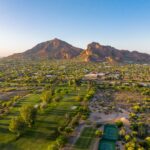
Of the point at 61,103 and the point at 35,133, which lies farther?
the point at 61,103

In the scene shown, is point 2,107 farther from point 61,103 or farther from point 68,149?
point 68,149

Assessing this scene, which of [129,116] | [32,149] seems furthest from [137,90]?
[32,149]

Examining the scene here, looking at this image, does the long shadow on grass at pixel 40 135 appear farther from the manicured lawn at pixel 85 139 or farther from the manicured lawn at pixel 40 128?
the manicured lawn at pixel 85 139

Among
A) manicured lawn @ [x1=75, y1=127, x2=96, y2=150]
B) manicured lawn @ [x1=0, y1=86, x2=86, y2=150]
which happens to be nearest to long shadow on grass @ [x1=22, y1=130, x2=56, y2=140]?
manicured lawn @ [x1=0, y1=86, x2=86, y2=150]

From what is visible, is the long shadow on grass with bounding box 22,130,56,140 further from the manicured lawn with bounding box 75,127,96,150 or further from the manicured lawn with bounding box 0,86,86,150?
→ the manicured lawn with bounding box 75,127,96,150

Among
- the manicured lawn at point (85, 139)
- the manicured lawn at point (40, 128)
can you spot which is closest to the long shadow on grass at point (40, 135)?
the manicured lawn at point (40, 128)
